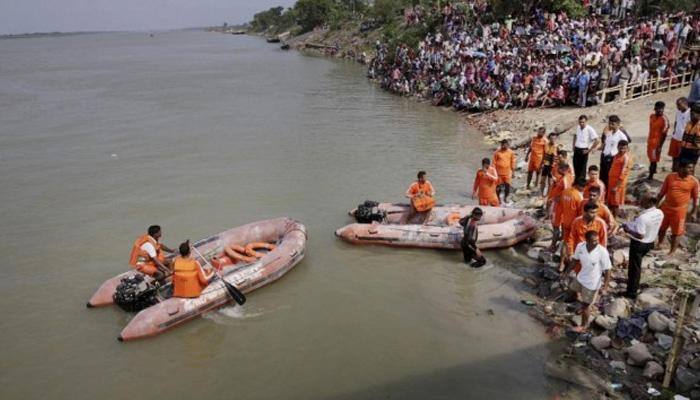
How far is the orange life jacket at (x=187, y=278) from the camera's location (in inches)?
334

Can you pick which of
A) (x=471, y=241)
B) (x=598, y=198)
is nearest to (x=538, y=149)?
(x=471, y=241)

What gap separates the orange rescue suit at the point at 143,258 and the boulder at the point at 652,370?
762 centimetres

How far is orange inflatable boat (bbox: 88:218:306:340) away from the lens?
27.6ft

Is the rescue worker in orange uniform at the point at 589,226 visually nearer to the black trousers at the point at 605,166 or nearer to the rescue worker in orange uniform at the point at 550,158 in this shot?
the black trousers at the point at 605,166

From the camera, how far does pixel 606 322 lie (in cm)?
755

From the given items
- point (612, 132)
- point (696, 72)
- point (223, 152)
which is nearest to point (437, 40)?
point (696, 72)

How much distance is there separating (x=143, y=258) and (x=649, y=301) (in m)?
8.15

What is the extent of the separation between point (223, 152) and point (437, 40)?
1748 centimetres

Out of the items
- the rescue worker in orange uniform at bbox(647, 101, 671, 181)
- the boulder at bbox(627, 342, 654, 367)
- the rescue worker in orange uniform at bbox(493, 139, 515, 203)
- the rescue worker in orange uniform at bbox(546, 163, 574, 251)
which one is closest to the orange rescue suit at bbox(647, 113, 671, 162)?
the rescue worker in orange uniform at bbox(647, 101, 671, 181)

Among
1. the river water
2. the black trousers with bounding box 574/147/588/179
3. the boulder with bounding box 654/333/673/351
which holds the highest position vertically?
the black trousers with bounding box 574/147/588/179

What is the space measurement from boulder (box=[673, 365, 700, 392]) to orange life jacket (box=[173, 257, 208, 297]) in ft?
22.4

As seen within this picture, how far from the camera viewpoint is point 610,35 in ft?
69.8

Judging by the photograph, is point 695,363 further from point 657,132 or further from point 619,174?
point 657,132

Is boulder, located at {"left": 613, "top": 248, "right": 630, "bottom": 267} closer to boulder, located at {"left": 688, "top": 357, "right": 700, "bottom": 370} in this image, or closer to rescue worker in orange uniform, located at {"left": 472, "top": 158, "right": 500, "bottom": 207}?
boulder, located at {"left": 688, "top": 357, "right": 700, "bottom": 370}
